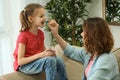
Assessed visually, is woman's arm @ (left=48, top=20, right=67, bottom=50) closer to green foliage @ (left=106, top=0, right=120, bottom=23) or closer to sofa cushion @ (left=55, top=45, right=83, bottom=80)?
sofa cushion @ (left=55, top=45, right=83, bottom=80)

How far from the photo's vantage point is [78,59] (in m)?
2.08

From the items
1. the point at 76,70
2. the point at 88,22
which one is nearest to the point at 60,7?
the point at 76,70

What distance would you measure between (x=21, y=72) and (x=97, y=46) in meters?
0.71

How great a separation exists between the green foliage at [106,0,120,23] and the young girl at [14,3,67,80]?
3.38 feet

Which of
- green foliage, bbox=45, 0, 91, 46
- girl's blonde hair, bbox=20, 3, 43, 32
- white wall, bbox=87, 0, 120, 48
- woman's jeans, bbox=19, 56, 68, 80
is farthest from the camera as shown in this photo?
green foliage, bbox=45, 0, 91, 46

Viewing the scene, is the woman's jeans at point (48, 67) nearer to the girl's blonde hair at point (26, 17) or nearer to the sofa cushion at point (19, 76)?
the sofa cushion at point (19, 76)

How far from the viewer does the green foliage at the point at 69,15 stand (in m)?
2.96

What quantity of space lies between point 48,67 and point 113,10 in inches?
49.5

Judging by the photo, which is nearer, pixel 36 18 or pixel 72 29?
pixel 36 18

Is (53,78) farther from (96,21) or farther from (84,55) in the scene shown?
(96,21)

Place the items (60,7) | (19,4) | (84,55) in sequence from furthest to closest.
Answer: (19,4)
(60,7)
(84,55)

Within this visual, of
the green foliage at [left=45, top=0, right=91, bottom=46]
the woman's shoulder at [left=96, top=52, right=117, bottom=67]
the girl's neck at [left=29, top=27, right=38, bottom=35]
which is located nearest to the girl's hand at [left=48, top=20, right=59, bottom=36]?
the girl's neck at [left=29, top=27, right=38, bottom=35]

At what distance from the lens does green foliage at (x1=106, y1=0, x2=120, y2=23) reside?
271cm

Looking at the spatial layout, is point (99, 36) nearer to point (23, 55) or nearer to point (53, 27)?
point (53, 27)
